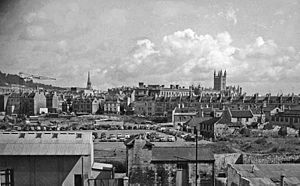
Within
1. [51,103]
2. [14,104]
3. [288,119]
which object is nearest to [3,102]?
[14,104]

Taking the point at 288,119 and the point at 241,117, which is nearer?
the point at 241,117

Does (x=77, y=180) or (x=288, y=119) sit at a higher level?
(x=288, y=119)

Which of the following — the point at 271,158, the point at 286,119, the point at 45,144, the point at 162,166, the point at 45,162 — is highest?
the point at 45,144

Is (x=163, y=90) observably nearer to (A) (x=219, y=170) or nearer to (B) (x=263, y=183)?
(A) (x=219, y=170)

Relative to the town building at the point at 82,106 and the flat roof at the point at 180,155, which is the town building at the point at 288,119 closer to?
the flat roof at the point at 180,155

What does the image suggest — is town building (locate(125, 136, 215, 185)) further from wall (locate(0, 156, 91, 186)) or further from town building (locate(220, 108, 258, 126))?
town building (locate(220, 108, 258, 126))

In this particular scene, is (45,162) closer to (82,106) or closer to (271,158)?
(271,158)
